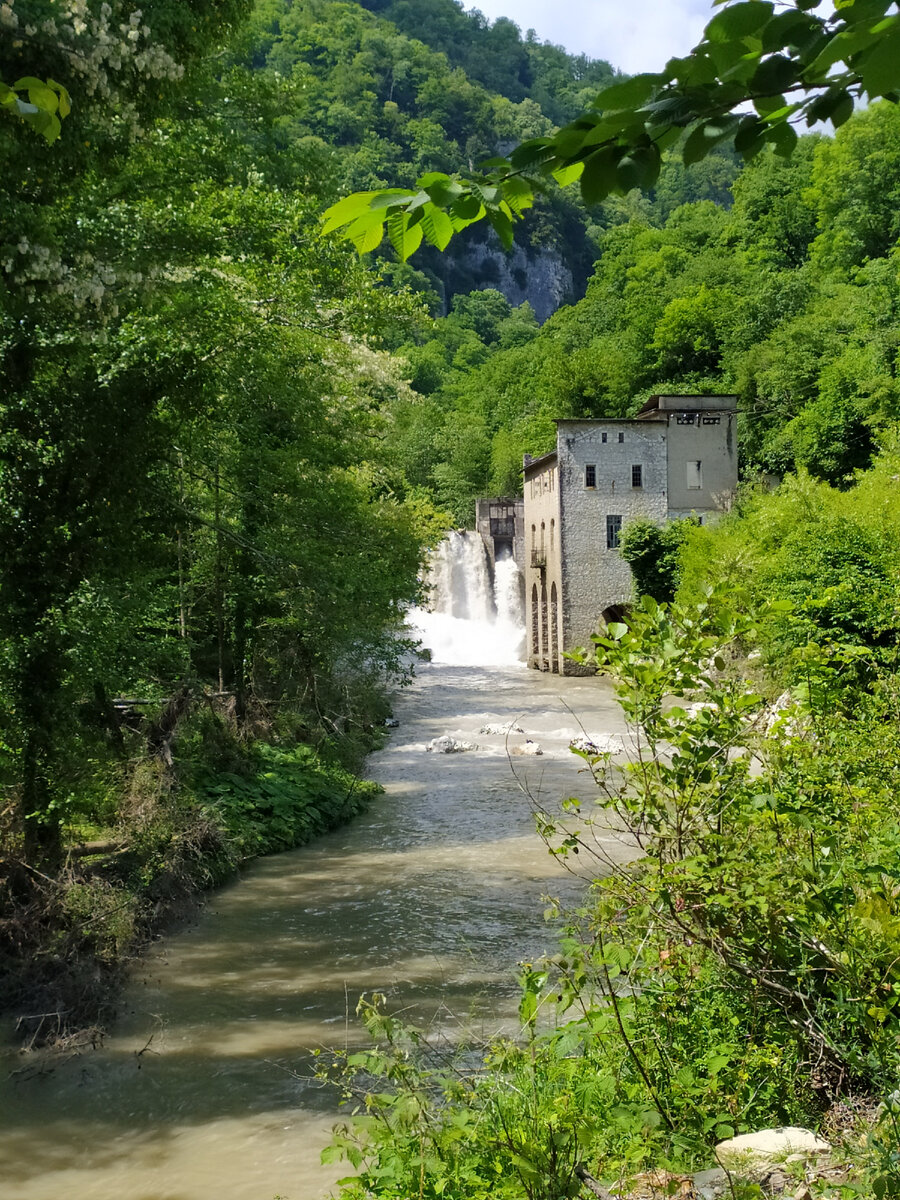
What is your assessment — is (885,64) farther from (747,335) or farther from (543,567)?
(747,335)

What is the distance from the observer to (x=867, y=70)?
5.67 ft

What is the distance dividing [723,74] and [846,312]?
150ft

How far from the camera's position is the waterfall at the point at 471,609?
47.5 metres

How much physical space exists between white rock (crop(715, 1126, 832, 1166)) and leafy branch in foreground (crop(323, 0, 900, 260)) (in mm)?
3250

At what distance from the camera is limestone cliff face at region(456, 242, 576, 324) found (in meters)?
111

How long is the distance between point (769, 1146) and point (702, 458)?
38028mm

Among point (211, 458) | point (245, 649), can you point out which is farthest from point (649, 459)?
point (211, 458)

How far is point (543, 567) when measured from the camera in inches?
1714

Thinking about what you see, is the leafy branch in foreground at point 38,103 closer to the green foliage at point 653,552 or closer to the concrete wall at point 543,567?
the green foliage at point 653,552

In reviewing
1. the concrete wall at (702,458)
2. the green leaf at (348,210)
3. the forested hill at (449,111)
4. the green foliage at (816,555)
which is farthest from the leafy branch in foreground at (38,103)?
the forested hill at (449,111)

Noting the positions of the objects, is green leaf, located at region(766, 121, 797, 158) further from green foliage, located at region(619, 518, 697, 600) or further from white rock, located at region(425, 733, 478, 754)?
green foliage, located at region(619, 518, 697, 600)

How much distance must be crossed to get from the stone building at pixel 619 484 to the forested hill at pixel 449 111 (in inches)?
1263

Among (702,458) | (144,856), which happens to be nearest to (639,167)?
(144,856)

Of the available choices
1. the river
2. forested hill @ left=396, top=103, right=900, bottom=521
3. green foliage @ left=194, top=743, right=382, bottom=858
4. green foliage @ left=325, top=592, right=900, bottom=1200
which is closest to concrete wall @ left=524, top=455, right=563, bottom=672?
forested hill @ left=396, top=103, right=900, bottom=521
